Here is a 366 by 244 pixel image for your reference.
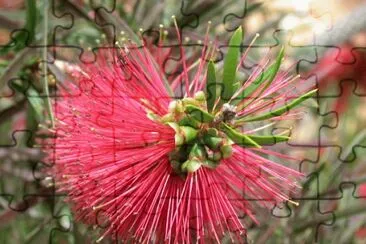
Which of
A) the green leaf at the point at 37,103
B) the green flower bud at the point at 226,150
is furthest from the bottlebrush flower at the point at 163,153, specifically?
the green leaf at the point at 37,103

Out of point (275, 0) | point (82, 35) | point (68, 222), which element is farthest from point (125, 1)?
point (68, 222)

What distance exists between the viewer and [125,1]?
1049 mm

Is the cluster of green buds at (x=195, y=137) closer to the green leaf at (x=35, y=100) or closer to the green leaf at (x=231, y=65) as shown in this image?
the green leaf at (x=231, y=65)

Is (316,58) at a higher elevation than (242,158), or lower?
higher

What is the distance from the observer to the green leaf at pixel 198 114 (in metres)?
0.68

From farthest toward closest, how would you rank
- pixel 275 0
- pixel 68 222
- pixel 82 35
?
pixel 275 0, pixel 82 35, pixel 68 222

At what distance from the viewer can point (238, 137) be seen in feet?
2.24

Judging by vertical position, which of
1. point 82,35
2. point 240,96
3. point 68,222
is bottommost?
point 68,222

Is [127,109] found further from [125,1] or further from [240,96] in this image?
[125,1]

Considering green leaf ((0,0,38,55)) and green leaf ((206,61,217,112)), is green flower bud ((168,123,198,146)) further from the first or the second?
green leaf ((0,0,38,55))

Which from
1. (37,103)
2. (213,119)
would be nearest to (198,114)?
(213,119)

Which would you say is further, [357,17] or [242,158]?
[357,17]

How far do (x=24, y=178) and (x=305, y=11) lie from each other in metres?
0.43

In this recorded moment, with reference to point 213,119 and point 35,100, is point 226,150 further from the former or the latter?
point 35,100
